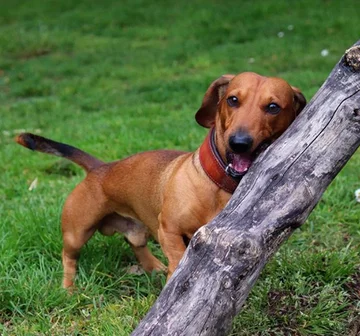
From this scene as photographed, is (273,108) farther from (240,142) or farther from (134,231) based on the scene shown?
(134,231)

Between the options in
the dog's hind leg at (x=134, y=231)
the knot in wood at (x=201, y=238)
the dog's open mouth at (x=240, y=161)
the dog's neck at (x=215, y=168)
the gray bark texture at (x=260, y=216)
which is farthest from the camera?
the dog's hind leg at (x=134, y=231)

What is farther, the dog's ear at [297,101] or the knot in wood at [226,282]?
the dog's ear at [297,101]

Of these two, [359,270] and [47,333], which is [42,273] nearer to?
[47,333]

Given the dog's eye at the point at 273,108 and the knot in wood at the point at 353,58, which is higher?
the knot in wood at the point at 353,58

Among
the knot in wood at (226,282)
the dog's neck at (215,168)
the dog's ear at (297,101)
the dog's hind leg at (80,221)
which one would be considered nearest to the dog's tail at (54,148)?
the dog's hind leg at (80,221)

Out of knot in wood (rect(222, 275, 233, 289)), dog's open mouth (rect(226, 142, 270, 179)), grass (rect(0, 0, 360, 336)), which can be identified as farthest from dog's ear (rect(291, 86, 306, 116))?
knot in wood (rect(222, 275, 233, 289))

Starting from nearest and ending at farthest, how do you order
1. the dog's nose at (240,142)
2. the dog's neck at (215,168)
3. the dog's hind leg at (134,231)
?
the dog's nose at (240,142)
the dog's neck at (215,168)
the dog's hind leg at (134,231)

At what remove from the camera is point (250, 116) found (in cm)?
290

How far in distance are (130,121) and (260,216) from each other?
15.6ft

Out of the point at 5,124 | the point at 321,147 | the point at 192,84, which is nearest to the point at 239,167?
the point at 321,147

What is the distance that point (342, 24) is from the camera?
10.8m

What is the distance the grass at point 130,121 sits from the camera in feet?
10.8

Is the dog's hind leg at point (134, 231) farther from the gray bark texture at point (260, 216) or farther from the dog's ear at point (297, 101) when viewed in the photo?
the gray bark texture at point (260, 216)

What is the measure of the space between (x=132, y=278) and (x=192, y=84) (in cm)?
517
